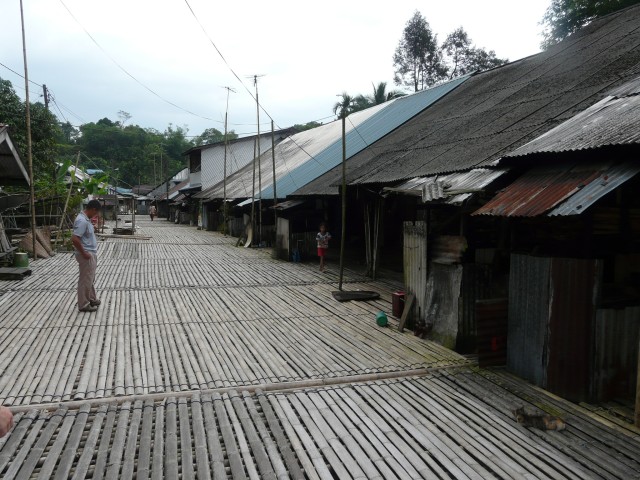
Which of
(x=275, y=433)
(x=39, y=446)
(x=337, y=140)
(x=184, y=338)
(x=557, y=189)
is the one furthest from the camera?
(x=337, y=140)

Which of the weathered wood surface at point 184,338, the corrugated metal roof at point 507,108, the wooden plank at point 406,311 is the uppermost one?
the corrugated metal roof at point 507,108

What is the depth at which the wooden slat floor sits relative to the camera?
3.53 m

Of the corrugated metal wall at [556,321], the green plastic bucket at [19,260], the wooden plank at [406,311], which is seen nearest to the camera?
the corrugated metal wall at [556,321]

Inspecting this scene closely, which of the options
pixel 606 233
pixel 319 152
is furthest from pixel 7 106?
pixel 606 233

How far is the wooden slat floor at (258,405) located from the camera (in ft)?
11.6

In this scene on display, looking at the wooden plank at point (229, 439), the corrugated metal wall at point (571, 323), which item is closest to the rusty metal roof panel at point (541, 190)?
the corrugated metal wall at point (571, 323)

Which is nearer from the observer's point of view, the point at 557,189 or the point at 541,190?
the point at 557,189

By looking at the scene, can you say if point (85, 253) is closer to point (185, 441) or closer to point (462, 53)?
point (185, 441)

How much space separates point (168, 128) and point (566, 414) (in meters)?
89.2

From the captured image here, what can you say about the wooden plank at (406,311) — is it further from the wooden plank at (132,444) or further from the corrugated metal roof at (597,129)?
the wooden plank at (132,444)

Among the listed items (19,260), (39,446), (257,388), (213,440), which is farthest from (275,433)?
(19,260)

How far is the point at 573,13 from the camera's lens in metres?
20.4

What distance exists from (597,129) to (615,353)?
2.28 m

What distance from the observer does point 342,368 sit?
18.1ft
